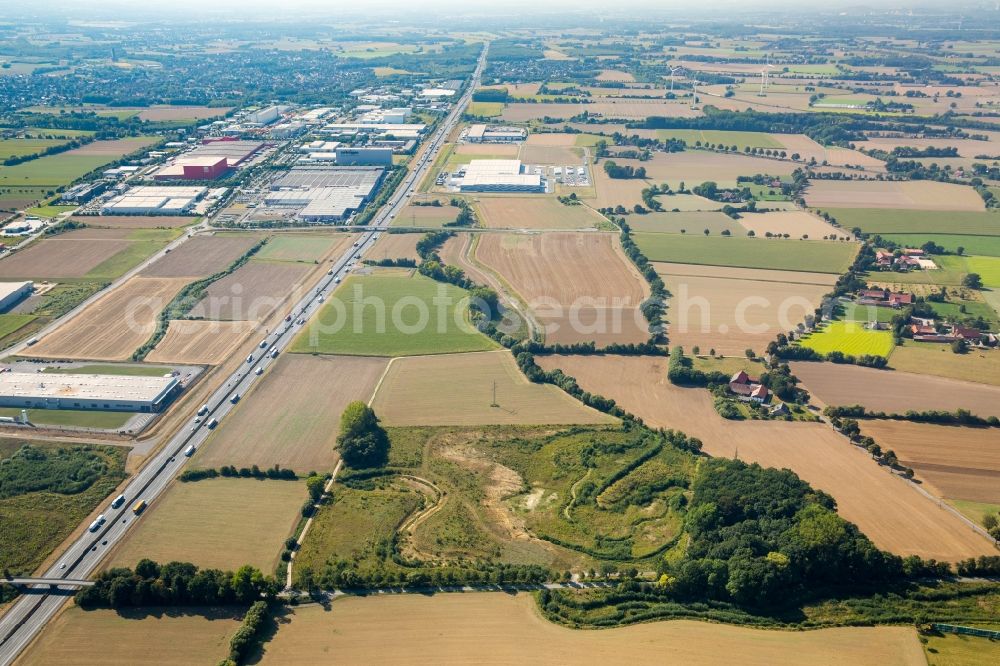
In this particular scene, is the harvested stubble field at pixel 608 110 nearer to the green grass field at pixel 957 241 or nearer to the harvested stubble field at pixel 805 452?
the green grass field at pixel 957 241

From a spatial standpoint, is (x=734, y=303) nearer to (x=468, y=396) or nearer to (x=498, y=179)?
(x=468, y=396)

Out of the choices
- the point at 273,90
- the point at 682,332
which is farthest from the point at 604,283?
the point at 273,90

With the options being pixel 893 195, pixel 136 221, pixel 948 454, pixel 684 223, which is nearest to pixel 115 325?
pixel 136 221

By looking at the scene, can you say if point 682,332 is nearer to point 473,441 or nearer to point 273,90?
point 473,441

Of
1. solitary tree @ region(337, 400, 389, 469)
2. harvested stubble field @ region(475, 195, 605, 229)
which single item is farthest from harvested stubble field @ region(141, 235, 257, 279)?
solitary tree @ region(337, 400, 389, 469)

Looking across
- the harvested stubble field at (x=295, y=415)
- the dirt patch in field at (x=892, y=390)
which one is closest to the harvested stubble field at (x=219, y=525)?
the harvested stubble field at (x=295, y=415)

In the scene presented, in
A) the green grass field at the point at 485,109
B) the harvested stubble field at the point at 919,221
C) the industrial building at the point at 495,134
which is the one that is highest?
the green grass field at the point at 485,109
